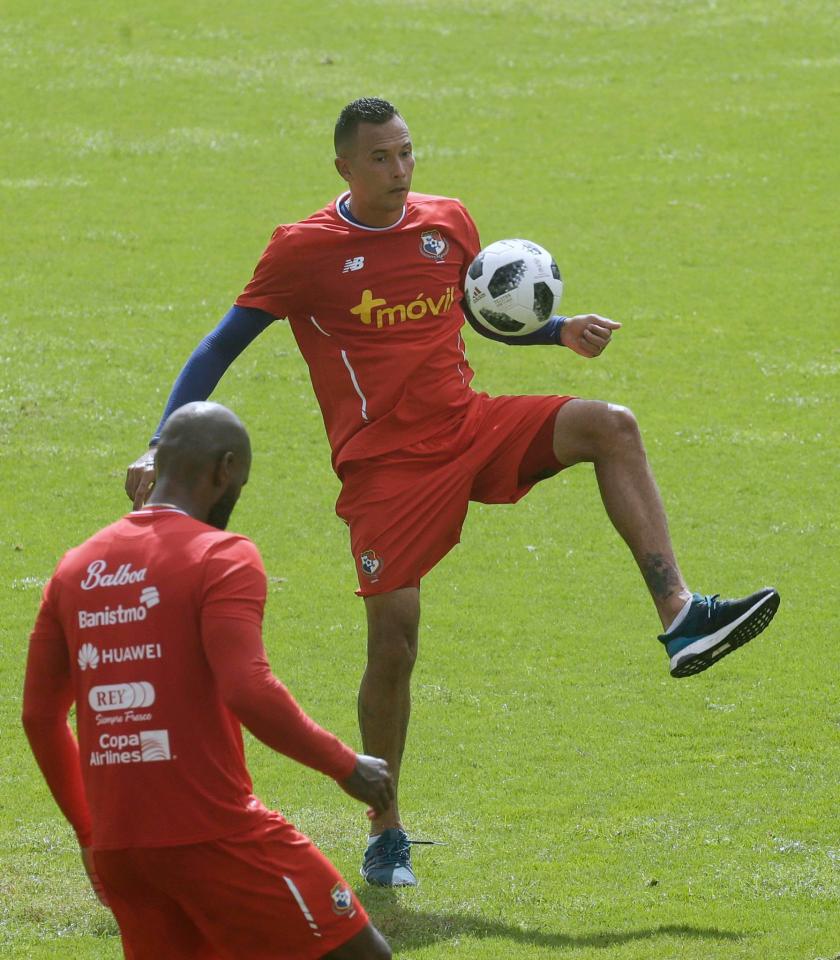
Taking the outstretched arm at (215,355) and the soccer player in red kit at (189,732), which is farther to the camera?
the outstretched arm at (215,355)

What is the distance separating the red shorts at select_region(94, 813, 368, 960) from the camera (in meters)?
4.97

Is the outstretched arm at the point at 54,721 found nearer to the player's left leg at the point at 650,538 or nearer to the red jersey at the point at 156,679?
the red jersey at the point at 156,679

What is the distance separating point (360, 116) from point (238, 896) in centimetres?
417

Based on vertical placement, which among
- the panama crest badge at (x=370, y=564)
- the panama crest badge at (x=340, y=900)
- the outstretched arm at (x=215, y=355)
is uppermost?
the outstretched arm at (x=215, y=355)

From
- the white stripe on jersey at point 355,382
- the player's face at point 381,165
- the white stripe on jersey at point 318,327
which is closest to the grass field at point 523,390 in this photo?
the white stripe on jersey at point 355,382

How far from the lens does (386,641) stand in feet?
25.6

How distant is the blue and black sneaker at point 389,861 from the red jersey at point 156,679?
2760 millimetres

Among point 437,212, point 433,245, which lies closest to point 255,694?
point 433,245

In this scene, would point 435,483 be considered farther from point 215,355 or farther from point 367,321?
point 215,355

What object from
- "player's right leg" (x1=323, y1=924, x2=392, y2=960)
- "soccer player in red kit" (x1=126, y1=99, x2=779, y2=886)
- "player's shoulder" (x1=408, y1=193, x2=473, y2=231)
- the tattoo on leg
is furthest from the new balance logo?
"player's shoulder" (x1=408, y1=193, x2=473, y2=231)

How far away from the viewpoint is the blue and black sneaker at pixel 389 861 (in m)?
7.68

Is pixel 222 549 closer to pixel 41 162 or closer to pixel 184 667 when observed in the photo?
pixel 184 667

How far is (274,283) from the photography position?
7910mm

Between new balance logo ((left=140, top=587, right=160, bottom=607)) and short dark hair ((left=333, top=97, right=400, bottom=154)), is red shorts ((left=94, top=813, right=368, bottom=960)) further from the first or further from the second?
short dark hair ((left=333, top=97, right=400, bottom=154))
